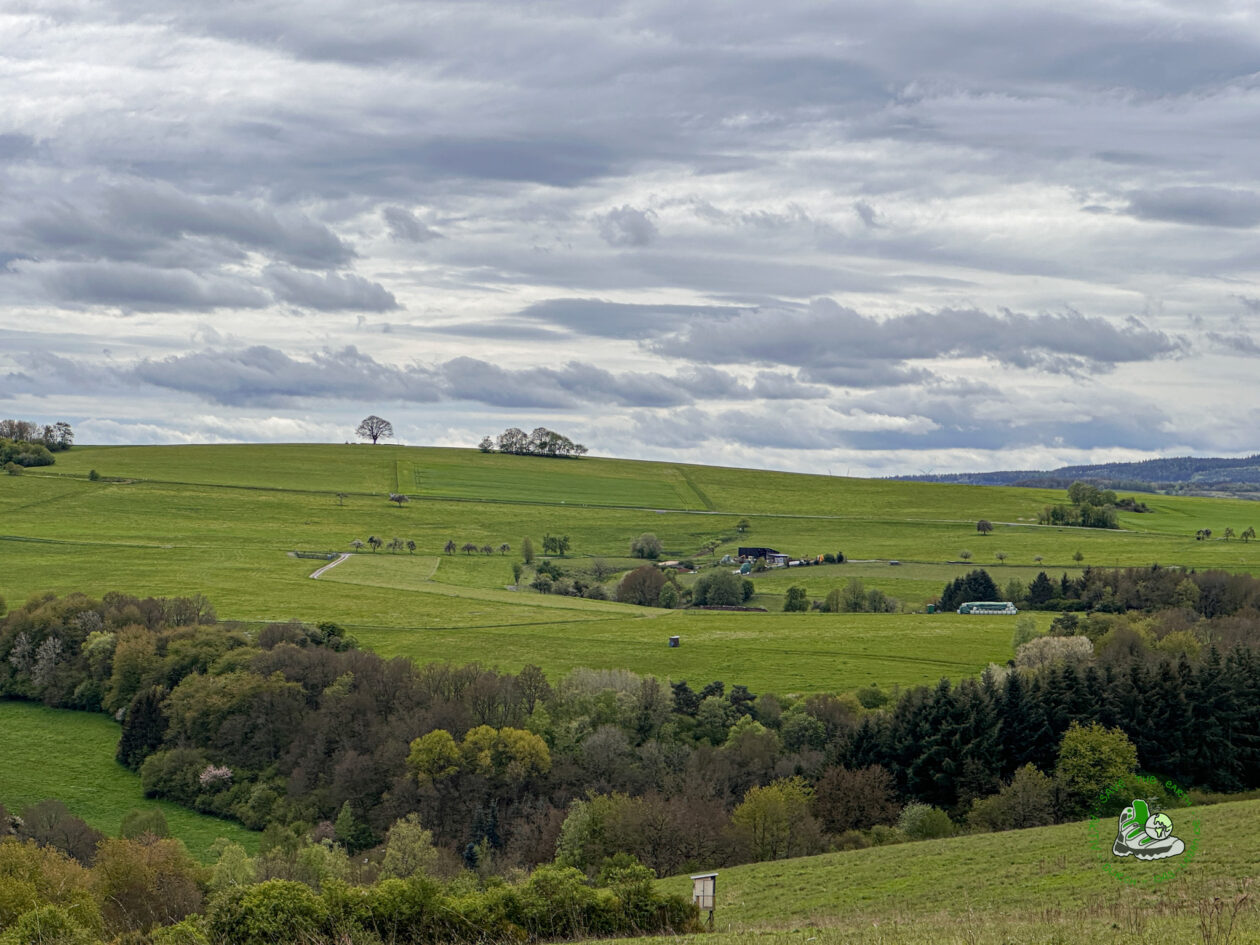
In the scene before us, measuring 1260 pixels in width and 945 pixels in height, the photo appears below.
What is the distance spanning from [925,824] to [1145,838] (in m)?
22.1

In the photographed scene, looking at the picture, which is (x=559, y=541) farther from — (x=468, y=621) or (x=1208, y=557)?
(x=1208, y=557)

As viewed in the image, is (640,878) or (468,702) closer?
(640,878)

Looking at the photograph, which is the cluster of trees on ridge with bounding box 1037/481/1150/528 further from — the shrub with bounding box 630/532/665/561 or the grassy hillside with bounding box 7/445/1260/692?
the shrub with bounding box 630/532/665/561

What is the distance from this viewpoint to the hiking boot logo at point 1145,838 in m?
35.1

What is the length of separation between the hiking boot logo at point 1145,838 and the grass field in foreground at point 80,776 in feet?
186

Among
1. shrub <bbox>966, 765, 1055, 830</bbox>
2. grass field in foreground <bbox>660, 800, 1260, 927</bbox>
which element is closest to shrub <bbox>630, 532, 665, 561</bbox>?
shrub <bbox>966, 765, 1055, 830</bbox>

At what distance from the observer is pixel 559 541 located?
16662 cm

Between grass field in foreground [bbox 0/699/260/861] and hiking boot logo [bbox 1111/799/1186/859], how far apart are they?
56.7 metres

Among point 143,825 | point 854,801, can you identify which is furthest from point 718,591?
point 143,825

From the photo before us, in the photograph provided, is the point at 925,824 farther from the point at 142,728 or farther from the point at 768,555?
the point at 768,555

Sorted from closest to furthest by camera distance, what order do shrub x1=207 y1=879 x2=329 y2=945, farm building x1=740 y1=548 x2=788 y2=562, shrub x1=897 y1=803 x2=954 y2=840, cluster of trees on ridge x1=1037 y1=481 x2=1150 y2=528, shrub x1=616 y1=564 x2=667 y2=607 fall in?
shrub x1=207 y1=879 x2=329 y2=945
shrub x1=897 y1=803 x2=954 y2=840
shrub x1=616 y1=564 x2=667 y2=607
farm building x1=740 y1=548 x2=788 y2=562
cluster of trees on ridge x1=1037 y1=481 x2=1150 y2=528

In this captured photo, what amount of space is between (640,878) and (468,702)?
54823 mm

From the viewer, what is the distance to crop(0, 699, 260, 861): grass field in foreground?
77750 millimetres

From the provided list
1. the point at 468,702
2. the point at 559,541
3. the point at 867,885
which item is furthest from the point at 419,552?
the point at 867,885
